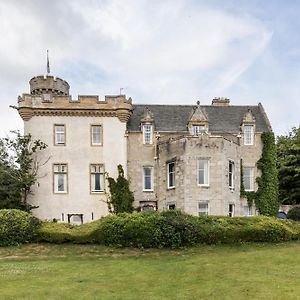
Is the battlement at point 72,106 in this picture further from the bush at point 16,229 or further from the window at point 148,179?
the bush at point 16,229

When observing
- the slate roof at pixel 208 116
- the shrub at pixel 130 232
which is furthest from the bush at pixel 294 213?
the shrub at pixel 130 232

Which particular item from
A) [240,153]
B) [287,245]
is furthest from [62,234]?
[240,153]

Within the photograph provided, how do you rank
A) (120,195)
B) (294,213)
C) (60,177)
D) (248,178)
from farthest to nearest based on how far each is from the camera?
(248,178)
(294,213)
(60,177)
(120,195)

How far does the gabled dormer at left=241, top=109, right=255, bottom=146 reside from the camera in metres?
40.9

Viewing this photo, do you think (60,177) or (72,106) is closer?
(60,177)

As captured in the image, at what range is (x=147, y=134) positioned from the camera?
40.2 metres

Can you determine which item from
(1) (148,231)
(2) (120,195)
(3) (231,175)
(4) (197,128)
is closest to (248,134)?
A: (4) (197,128)

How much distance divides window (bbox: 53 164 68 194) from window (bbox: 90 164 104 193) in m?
2.22

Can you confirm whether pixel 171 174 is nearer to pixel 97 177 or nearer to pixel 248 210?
pixel 97 177

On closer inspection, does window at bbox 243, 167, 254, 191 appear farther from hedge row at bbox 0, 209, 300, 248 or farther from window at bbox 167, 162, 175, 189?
hedge row at bbox 0, 209, 300, 248

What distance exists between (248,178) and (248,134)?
4.10 m

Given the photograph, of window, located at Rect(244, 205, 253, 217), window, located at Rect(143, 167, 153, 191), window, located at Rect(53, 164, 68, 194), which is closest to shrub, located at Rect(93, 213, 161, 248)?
window, located at Rect(53, 164, 68, 194)

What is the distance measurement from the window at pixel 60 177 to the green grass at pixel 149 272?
48.9 ft

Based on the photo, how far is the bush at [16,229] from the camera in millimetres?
23719
